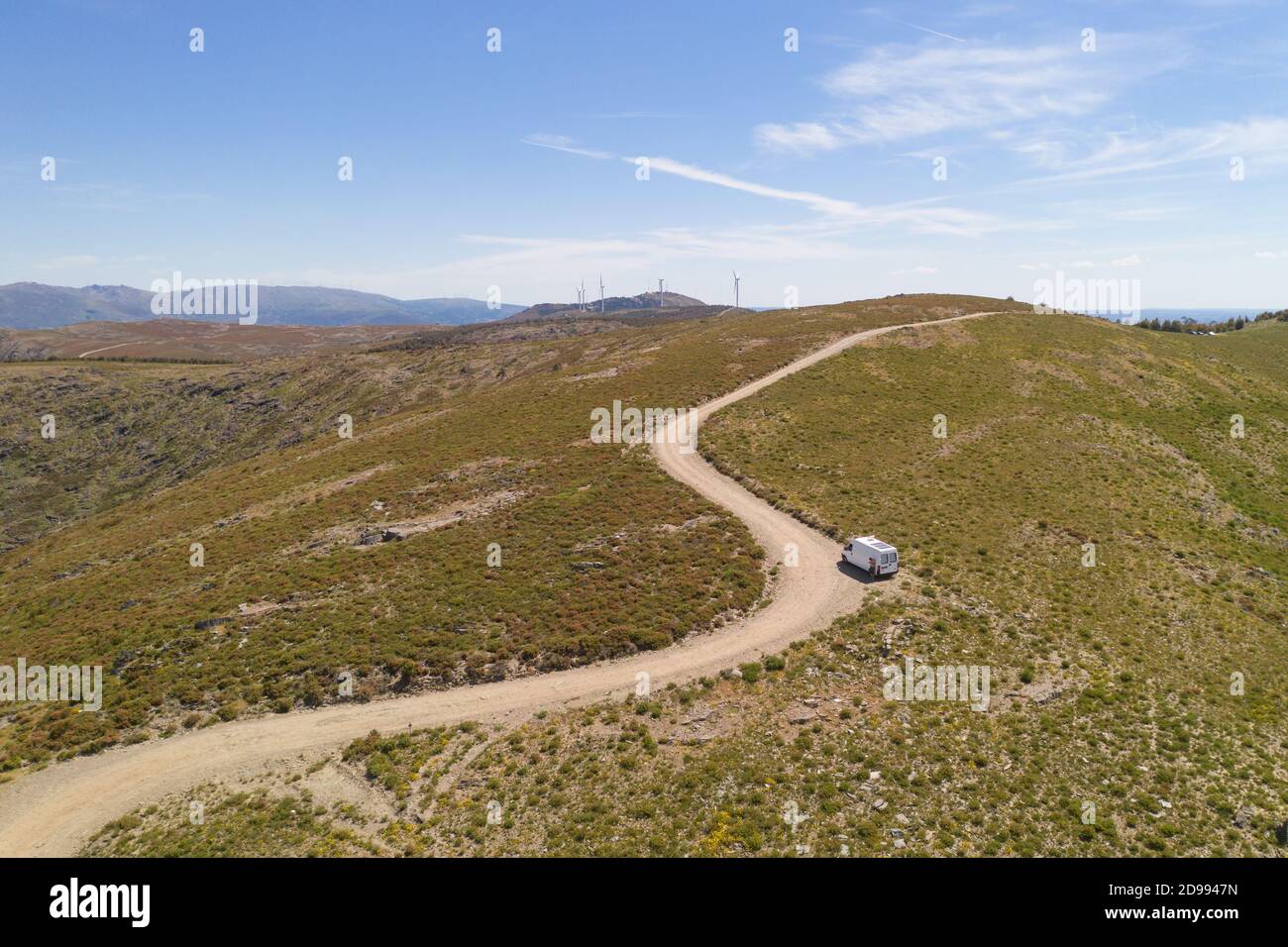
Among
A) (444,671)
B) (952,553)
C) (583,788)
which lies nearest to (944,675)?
(952,553)

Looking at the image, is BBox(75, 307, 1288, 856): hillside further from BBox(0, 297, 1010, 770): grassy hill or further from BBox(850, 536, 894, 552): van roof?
BBox(0, 297, 1010, 770): grassy hill

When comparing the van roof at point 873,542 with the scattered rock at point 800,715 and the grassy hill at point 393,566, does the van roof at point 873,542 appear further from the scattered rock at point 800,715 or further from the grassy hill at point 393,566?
the scattered rock at point 800,715

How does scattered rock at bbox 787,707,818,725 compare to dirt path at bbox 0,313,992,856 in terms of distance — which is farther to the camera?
scattered rock at bbox 787,707,818,725

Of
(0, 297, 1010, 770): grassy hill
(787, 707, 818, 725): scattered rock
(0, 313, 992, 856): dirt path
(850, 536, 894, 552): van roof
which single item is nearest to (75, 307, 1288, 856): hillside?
(787, 707, 818, 725): scattered rock

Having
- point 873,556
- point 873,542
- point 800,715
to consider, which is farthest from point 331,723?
point 873,542

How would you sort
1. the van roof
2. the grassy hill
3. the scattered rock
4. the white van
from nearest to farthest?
1. the scattered rock
2. the grassy hill
3. the white van
4. the van roof
